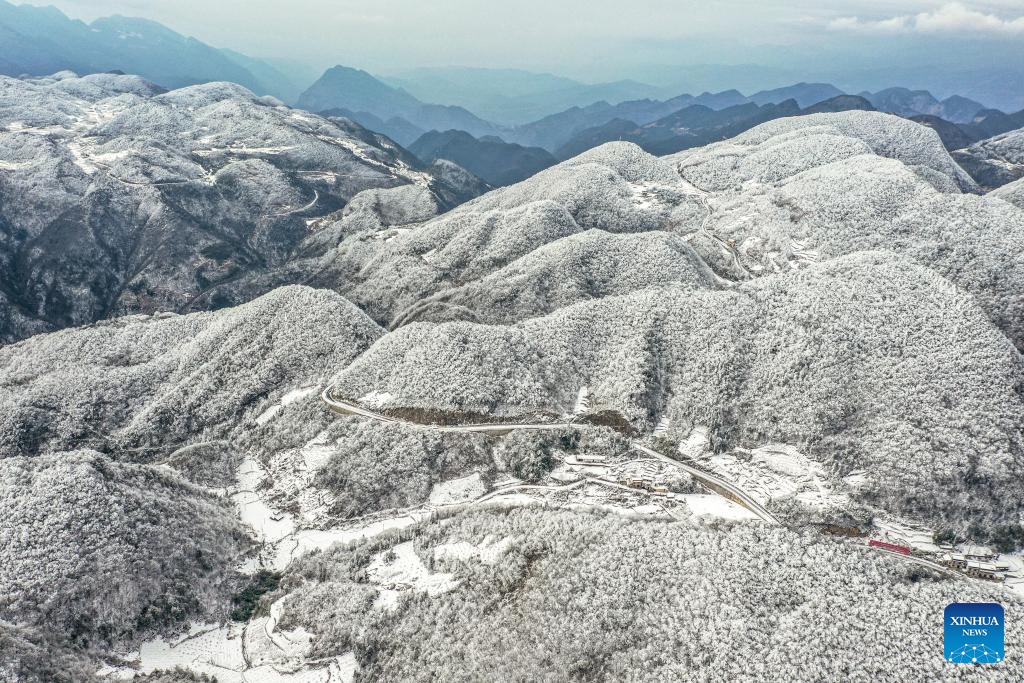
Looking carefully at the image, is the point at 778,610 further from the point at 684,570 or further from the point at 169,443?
the point at 169,443

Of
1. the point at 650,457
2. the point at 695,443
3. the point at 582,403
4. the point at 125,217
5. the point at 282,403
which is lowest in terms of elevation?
the point at 282,403

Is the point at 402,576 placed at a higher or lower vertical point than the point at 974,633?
lower

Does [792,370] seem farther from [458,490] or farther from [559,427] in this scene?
[458,490]

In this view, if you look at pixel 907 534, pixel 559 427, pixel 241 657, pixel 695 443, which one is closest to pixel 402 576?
pixel 241 657

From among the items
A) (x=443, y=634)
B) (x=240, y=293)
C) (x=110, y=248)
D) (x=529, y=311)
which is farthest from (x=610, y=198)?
(x=110, y=248)

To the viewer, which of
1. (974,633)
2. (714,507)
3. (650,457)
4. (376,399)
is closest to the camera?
(974,633)

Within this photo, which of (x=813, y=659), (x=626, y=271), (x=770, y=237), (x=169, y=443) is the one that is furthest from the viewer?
(x=770, y=237)

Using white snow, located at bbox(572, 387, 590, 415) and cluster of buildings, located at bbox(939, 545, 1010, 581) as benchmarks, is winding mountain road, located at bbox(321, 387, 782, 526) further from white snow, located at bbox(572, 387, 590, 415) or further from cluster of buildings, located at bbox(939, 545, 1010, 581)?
cluster of buildings, located at bbox(939, 545, 1010, 581)

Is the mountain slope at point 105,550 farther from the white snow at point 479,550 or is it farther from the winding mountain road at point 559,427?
the winding mountain road at point 559,427
